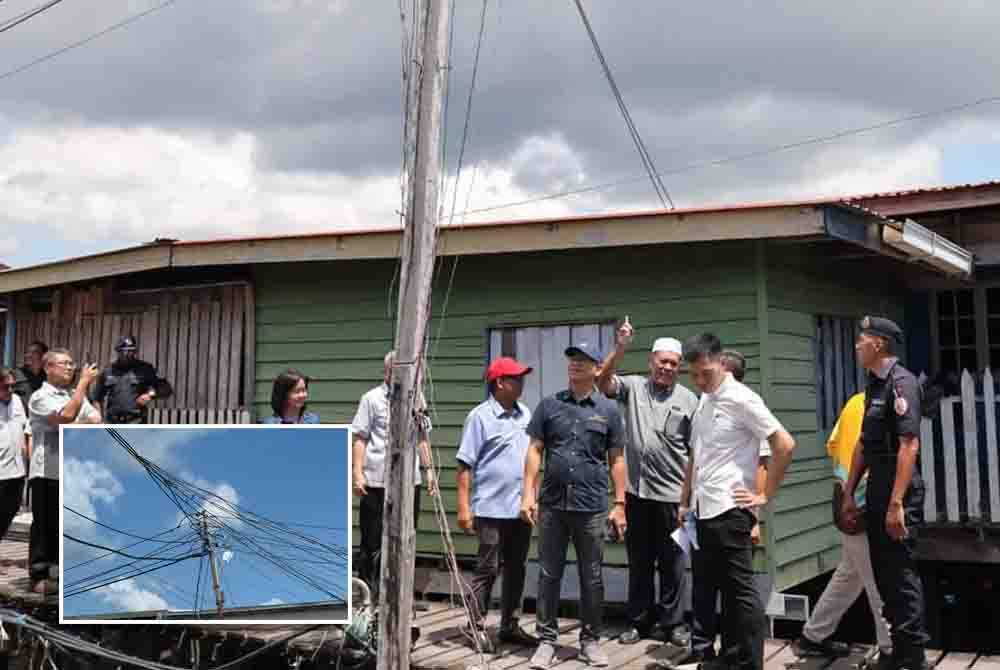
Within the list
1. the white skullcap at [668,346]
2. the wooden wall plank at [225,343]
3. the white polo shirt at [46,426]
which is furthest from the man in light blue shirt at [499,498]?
the wooden wall plank at [225,343]

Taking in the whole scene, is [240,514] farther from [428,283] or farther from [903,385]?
[903,385]

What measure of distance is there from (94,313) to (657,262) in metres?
6.08

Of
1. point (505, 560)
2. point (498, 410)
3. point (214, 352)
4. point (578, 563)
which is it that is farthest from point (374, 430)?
point (214, 352)

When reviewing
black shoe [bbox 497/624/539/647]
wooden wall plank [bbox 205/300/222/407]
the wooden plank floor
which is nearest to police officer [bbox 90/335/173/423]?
wooden wall plank [bbox 205/300/222/407]

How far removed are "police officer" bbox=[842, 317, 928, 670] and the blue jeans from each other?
1.40m

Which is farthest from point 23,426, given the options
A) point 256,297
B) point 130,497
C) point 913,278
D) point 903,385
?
point 913,278

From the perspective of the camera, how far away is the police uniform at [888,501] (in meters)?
5.06

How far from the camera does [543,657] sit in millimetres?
5449

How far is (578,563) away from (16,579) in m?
4.78

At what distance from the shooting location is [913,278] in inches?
390

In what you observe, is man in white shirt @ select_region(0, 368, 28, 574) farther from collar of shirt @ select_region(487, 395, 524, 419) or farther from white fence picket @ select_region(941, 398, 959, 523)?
white fence picket @ select_region(941, 398, 959, 523)

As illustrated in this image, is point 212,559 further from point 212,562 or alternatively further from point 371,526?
point 371,526

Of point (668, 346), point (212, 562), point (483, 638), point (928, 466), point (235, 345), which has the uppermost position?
point (235, 345)

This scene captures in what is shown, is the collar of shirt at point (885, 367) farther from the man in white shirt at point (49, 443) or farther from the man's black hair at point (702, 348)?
the man in white shirt at point (49, 443)
